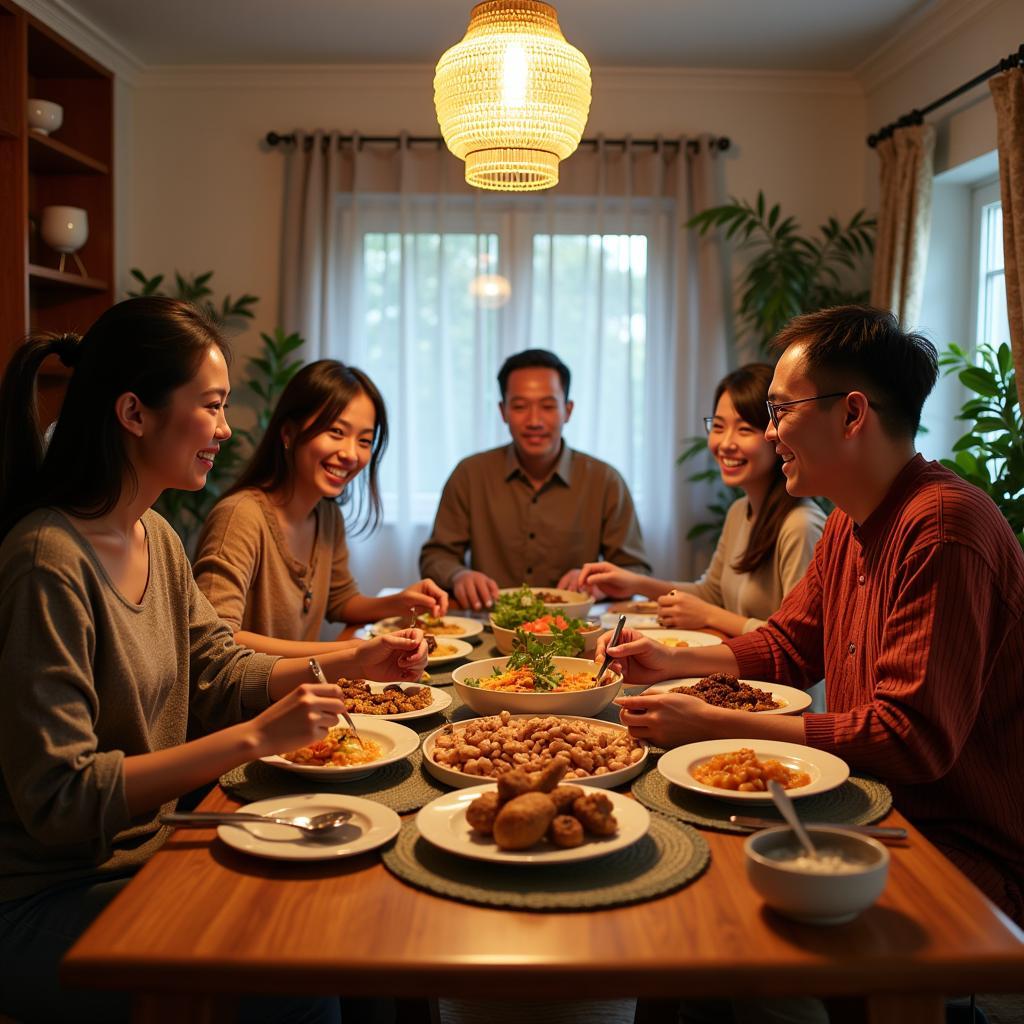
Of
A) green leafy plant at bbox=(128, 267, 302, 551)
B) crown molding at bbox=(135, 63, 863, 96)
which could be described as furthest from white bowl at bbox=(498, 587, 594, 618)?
crown molding at bbox=(135, 63, 863, 96)

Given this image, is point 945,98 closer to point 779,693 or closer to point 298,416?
point 298,416

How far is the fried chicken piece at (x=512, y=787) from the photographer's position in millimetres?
1260

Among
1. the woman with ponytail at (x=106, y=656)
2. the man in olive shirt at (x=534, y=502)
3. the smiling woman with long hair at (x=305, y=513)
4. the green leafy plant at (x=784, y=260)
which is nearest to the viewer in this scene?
the woman with ponytail at (x=106, y=656)

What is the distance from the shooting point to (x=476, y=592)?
10.5 ft

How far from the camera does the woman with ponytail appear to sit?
1.35 m

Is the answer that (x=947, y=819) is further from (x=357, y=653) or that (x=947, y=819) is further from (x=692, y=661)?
(x=357, y=653)

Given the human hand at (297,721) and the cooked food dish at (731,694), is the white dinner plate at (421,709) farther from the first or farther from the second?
the cooked food dish at (731,694)

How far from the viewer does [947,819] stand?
162 centimetres

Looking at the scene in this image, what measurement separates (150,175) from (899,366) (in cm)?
442

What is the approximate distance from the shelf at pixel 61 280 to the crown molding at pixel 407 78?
1131 millimetres

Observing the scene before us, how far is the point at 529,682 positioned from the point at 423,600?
97cm

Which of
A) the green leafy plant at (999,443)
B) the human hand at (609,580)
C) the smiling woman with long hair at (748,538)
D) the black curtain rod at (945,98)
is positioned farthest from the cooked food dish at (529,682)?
the black curtain rod at (945,98)

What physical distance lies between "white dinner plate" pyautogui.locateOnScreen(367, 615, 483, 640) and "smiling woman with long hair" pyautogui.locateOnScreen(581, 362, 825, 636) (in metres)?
0.47

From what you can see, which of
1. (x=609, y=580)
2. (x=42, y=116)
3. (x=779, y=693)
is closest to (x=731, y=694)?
(x=779, y=693)
